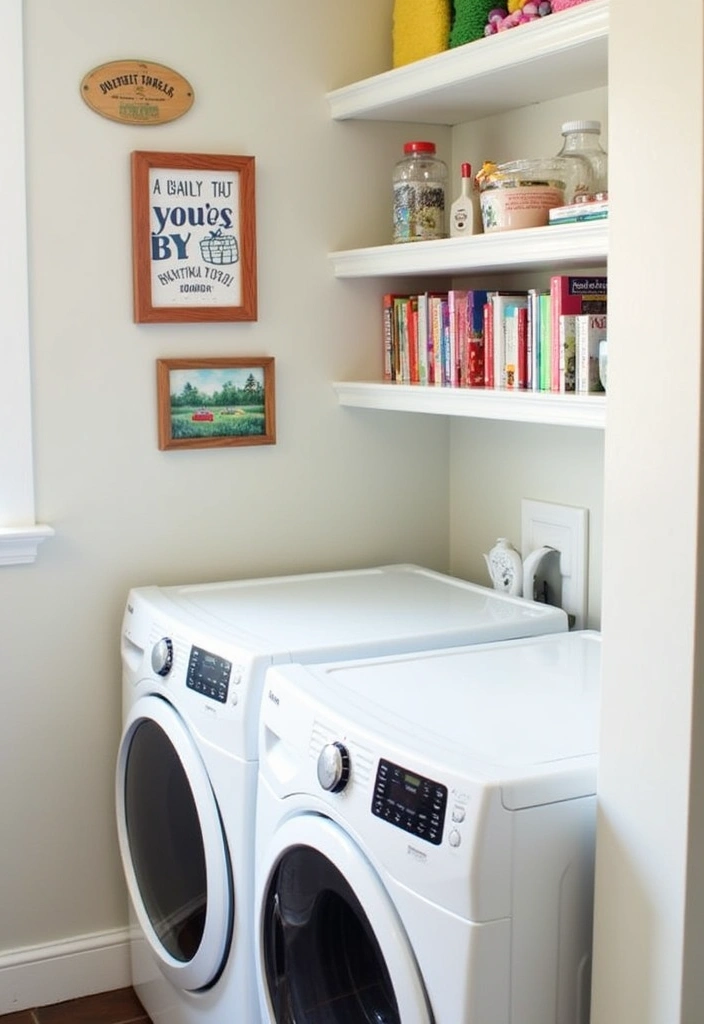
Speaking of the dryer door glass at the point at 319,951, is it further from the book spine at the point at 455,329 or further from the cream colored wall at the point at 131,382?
the book spine at the point at 455,329

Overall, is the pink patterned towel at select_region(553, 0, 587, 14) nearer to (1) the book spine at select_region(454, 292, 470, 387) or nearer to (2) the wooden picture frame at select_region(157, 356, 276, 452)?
(1) the book spine at select_region(454, 292, 470, 387)

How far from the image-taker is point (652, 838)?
149 centimetres

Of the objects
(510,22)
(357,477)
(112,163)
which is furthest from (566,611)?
(112,163)

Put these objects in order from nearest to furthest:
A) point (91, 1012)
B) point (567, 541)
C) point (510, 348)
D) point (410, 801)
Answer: point (410, 801), point (510, 348), point (567, 541), point (91, 1012)

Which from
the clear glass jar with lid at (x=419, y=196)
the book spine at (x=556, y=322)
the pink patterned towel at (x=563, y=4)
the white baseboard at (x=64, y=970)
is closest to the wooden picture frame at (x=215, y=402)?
the clear glass jar with lid at (x=419, y=196)

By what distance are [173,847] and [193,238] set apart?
3.95 ft

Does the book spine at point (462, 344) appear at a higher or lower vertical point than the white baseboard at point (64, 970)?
higher

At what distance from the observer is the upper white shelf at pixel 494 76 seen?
2035mm

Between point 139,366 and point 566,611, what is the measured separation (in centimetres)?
99

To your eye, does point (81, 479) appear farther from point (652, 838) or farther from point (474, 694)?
point (652, 838)

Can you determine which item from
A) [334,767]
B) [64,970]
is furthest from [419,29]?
[64,970]

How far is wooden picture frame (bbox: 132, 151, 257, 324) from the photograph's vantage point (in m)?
2.58

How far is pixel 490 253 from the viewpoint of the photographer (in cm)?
226

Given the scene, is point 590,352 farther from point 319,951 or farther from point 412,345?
point 319,951
